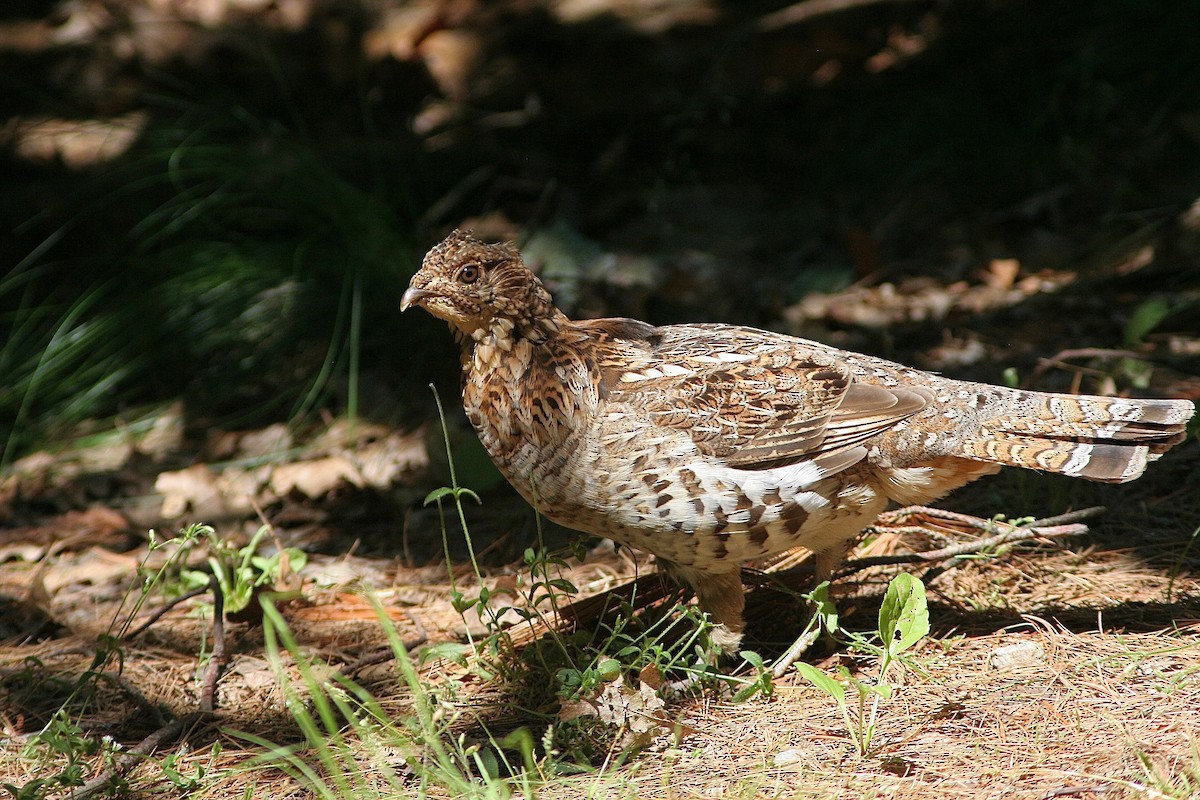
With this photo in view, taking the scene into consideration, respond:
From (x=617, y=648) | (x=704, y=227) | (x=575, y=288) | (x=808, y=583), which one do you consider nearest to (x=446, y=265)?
(x=617, y=648)

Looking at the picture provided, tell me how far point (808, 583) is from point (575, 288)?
2243mm

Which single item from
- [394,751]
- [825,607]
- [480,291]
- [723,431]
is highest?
[480,291]

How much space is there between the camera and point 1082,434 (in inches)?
131

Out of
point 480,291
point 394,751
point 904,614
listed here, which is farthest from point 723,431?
point 394,751

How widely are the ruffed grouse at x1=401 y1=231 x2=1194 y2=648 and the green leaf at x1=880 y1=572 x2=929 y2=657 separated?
0.32m

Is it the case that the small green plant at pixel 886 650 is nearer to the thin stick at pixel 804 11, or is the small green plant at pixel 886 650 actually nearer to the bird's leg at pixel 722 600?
A: the bird's leg at pixel 722 600

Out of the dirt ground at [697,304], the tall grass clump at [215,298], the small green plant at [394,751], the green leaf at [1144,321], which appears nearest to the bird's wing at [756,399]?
the dirt ground at [697,304]

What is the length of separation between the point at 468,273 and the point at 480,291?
2.6 inches

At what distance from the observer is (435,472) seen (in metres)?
4.81

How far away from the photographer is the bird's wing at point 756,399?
11.0 feet

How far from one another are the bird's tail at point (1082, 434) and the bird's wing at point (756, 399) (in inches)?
9.9

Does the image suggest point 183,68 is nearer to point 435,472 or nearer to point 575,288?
point 575,288

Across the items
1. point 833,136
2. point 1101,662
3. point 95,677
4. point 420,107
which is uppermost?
point 420,107

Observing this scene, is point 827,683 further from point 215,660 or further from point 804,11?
point 804,11
